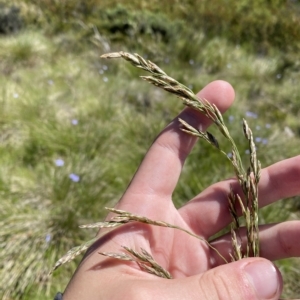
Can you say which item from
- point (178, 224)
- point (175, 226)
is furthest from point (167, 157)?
point (175, 226)

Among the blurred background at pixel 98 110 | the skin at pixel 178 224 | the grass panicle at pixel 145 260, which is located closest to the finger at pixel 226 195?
the skin at pixel 178 224

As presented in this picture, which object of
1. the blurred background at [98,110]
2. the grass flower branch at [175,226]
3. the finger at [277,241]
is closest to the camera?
the grass flower branch at [175,226]

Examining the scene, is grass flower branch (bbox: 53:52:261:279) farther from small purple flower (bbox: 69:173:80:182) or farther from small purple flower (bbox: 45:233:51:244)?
small purple flower (bbox: 69:173:80:182)

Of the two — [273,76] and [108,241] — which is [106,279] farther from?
[273,76]

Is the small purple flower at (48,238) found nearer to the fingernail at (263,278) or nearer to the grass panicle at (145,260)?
the grass panicle at (145,260)

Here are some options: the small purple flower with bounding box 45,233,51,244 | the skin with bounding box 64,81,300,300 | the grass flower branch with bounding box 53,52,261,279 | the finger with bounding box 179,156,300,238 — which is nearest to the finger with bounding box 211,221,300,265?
the skin with bounding box 64,81,300,300

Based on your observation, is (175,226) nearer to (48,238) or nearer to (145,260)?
(145,260)

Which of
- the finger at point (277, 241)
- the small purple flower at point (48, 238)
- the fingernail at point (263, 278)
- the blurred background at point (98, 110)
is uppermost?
the fingernail at point (263, 278)
